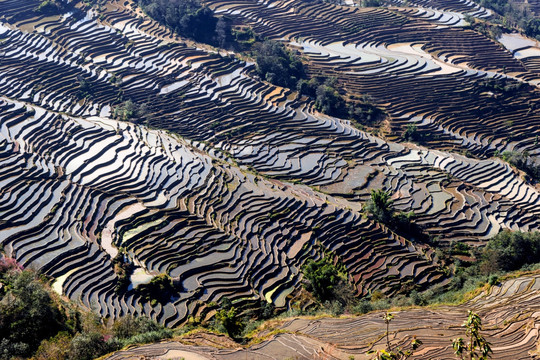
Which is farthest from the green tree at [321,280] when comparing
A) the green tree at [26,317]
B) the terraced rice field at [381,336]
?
the green tree at [26,317]

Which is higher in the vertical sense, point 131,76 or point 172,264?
point 131,76

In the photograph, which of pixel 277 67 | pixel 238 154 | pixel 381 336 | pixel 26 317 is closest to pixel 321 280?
pixel 381 336

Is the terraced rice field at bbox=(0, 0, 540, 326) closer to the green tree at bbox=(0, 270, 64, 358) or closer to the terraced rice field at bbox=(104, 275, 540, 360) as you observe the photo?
the green tree at bbox=(0, 270, 64, 358)

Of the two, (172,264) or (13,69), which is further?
(13,69)

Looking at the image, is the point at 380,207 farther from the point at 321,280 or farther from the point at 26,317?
the point at 26,317

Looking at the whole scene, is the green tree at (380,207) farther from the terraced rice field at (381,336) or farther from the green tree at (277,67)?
the green tree at (277,67)

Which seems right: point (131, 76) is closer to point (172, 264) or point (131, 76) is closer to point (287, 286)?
point (172, 264)

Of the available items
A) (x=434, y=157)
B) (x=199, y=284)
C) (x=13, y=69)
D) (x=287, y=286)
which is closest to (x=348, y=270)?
(x=287, y=286)
